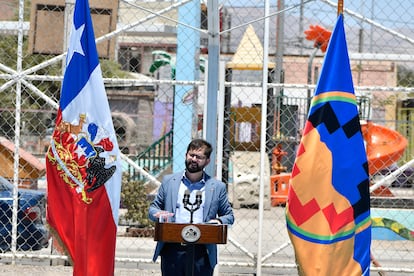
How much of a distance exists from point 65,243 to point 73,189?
0.43m

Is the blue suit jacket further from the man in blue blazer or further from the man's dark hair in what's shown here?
the man's dark hair

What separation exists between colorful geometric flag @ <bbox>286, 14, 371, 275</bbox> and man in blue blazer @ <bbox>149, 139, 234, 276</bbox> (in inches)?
22.4

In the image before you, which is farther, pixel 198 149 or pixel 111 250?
pixel 111 250

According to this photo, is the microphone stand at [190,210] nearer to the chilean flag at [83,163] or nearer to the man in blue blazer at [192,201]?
the man in blue blazer at [192,201]

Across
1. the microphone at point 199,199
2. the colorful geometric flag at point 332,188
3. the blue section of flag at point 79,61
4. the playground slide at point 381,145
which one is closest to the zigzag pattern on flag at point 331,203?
the colorful geometric flag at point 332,188

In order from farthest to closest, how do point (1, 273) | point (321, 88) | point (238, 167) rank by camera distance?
point (238, 167), point (1, 273), point (321, 88)

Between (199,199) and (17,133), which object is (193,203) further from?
(17,133)

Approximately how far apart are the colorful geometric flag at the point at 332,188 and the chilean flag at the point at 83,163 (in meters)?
1.48

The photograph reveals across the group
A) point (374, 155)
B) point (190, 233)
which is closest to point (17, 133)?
point (190, 233)

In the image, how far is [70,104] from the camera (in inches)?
304

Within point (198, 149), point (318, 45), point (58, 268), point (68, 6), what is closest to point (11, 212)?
point (58, 268)

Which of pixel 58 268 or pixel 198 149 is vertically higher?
pixel 198 149

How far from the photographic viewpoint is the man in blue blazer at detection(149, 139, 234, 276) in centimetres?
680

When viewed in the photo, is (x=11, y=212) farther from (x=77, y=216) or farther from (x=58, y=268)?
(x=77, y=216)
